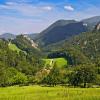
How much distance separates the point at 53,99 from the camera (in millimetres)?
69438

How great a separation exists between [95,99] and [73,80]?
96998mm

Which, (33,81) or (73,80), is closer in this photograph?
(73,80)

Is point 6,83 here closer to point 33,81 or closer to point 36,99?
point 33,81

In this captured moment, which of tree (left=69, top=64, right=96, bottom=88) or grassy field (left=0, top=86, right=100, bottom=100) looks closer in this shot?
grassy field (left=0, top=86, right=100, bottom=100)

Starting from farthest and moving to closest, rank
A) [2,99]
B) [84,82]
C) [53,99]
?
[84,82]
[2,99]
[53,99]

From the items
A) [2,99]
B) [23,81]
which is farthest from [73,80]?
[2,99]

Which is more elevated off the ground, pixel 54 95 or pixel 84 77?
pixel 84 77

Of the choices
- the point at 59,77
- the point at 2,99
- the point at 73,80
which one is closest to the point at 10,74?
the point at 59,77

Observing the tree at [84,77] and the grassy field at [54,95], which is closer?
the grassy field at [54,95]

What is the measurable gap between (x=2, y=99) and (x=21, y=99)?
17.5ft

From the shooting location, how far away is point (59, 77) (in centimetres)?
17525

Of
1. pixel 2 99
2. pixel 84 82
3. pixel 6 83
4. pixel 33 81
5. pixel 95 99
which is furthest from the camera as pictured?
pixel 33 81

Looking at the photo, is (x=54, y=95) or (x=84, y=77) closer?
(x=54, y=95)

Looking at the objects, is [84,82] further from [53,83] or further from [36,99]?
[36,99]
